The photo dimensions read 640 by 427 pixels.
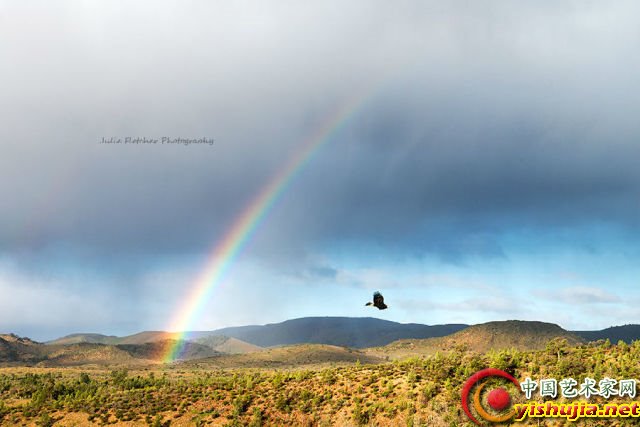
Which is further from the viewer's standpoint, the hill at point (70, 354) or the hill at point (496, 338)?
the hill at point (70, 354)

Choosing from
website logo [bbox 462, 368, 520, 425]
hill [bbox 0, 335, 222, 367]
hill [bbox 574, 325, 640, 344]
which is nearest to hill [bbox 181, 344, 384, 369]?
hill [bbox 0, 335, 222, 367]

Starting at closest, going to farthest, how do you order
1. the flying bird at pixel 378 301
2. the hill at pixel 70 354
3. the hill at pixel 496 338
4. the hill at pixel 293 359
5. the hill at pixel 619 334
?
the flying bird at pixel 378 301 → the hill at pixel 293 359 → the hill at pixel 496 338 → the hill at pixel 70 354 → the hill at pixel 619 334

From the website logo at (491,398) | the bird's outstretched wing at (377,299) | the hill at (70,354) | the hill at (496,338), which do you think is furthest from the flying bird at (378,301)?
the hill at (70,354)

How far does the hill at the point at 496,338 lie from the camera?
116625 millimetres

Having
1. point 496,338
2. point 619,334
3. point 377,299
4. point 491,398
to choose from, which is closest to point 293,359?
point 496,338

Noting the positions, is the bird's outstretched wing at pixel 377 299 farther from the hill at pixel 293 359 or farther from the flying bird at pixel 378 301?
the hill at pixel 293 359

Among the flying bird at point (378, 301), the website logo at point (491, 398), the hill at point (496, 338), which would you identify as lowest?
the website logo at point (491, 398)

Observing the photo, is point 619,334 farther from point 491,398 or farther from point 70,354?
point 70,354

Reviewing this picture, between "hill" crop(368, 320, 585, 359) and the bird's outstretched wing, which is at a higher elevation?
the bird's outstretched wing

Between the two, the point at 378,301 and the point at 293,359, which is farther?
the point at 293,359

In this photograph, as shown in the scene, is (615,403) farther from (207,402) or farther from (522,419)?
(207,402)

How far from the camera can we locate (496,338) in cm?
12169

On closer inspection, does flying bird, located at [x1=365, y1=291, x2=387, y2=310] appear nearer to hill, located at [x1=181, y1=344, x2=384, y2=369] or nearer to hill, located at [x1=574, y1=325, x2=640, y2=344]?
hill, located at [x1=181, y1=344, x2=384, y2=369]

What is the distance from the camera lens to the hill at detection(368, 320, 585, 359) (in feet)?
383
